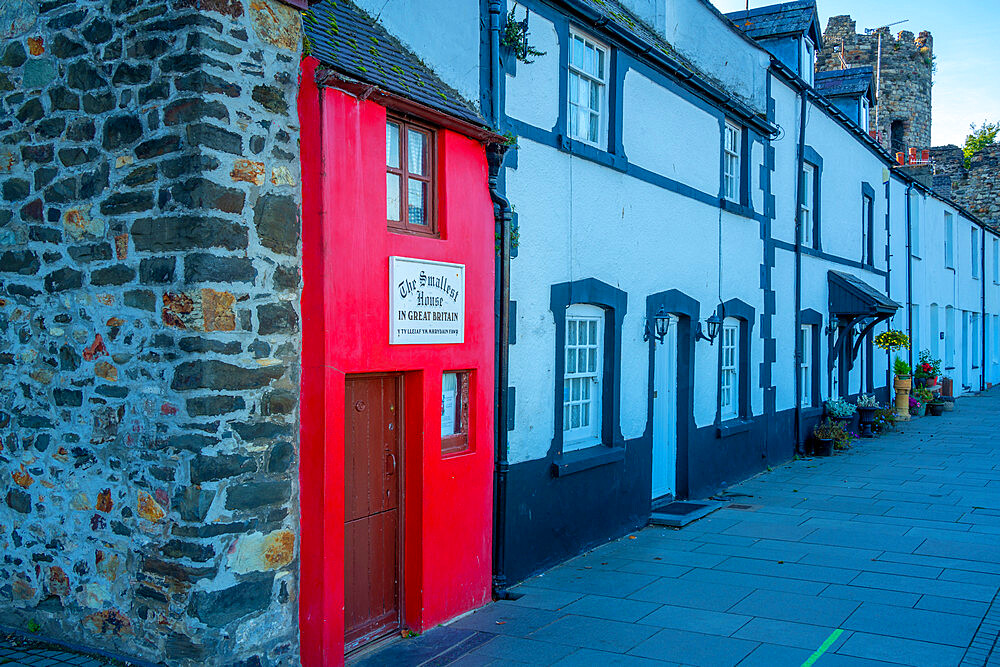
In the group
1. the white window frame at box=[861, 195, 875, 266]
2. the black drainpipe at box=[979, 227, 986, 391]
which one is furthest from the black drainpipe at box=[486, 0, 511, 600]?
the black drainpipe at box=[979, 227, 986, 391]

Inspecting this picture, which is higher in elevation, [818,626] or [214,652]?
[214,652]

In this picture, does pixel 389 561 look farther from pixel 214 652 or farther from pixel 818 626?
pixel 818 626

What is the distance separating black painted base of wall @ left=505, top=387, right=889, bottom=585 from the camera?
800 centimetres

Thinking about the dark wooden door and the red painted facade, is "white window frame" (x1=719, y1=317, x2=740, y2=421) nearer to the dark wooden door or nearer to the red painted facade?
the red painted facade

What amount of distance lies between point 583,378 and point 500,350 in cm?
207

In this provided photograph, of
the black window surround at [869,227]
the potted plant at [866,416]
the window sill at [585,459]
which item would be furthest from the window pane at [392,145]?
the black window surround at [869,227]

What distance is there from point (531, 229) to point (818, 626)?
4.26 metres

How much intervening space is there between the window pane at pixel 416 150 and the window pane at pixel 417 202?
10 centimetres

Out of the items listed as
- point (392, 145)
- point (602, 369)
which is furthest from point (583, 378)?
point (392, 145)

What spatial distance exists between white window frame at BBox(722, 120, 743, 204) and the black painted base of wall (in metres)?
3.78

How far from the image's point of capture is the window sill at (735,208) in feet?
42.6

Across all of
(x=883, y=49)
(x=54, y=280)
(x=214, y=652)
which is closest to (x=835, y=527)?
(x=214, y=652)

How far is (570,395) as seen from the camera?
9352 mm

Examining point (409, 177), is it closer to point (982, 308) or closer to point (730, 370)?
point (730, 370)
